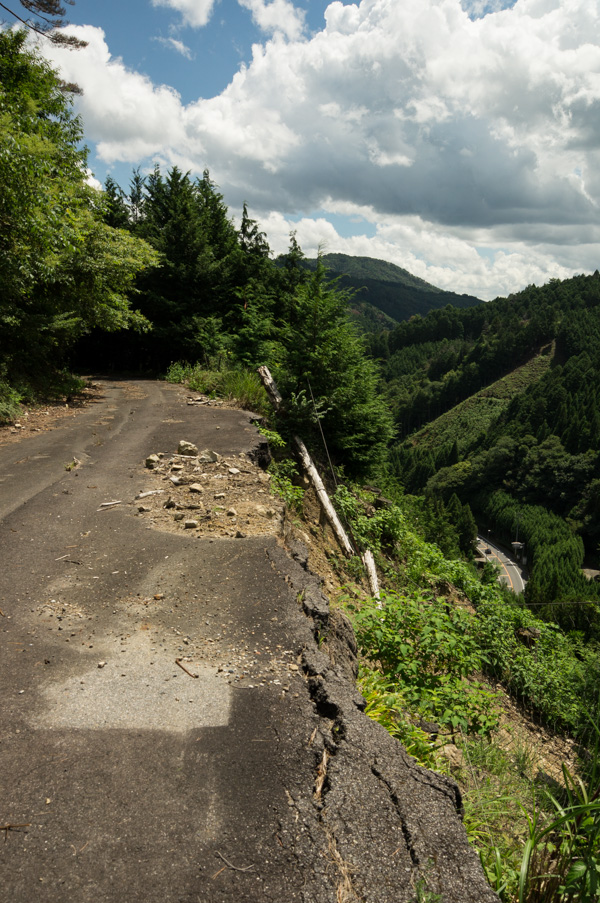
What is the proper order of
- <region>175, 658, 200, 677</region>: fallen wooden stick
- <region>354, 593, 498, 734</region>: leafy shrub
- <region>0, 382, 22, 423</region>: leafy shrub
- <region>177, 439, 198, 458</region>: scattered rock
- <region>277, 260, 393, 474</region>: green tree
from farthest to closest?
1. <region>277, 260, 393, 474</region>: green tree
2. <region>0, 382, 22, 423</region>: leafy shrub
3. <region>177, 439, 198, 458</region>: scattered rock
4. <region>354, 593, 498, 734</region>: leafy shrub
5. <region>175, 658, 200, 677</region>: fallen wooden stick

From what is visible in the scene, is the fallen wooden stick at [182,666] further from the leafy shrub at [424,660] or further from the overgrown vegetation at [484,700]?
the leafy shrub at [424,660]

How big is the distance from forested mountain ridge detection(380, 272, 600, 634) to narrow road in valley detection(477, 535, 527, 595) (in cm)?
351

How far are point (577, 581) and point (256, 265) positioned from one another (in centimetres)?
6948

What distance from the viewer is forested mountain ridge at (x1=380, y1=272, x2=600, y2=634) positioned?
93.6m

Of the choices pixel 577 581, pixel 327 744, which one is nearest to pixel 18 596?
pixel 327 744

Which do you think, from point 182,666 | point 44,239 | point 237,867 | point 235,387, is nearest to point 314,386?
point 235,387

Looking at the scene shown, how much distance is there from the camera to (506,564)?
8962 centimetres

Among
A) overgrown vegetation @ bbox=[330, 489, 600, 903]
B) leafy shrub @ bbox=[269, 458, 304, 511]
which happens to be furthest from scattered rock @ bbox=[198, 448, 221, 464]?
overgrown vegetation @ bbox=[330, 489, 600, 903]

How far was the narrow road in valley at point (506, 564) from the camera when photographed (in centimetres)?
7888

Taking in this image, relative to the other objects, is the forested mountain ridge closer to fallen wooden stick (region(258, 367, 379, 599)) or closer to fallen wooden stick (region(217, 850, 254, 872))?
fallen wooden stick (region(258, 367, 379, 599))

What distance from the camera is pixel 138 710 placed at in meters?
2.71

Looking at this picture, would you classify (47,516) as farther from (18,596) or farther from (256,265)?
(256,265)

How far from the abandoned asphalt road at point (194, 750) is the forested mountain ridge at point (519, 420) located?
49.6m

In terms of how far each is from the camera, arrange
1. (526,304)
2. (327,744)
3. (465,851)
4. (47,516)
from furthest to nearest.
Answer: (526,304), (47,516), (327,744), (465,851)
